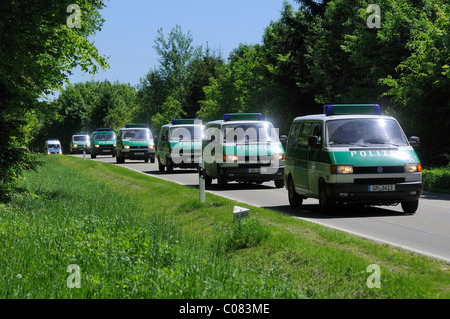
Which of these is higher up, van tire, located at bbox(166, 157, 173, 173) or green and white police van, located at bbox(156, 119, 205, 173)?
green and white police van, located at bbox(156, 119, 205, 173)

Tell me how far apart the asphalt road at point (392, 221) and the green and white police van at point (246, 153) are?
1590 millimetres

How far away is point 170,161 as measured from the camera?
105 feet

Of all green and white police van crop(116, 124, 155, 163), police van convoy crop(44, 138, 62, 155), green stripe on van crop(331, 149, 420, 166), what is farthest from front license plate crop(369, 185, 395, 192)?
police van convoy crop(44, 138, 62, 155)

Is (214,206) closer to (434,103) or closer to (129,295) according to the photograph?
(129,295)

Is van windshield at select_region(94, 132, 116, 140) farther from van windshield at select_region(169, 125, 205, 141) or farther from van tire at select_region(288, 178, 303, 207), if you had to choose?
van tire at select_region(288, 178, 303, 207)

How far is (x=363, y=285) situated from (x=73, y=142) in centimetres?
7066

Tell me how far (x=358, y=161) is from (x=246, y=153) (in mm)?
7952

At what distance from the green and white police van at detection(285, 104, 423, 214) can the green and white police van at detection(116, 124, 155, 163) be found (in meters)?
28.5

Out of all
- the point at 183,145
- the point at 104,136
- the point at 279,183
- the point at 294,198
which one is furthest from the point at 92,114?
the point at 294,198

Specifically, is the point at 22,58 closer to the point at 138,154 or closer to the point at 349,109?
the point at 349,109

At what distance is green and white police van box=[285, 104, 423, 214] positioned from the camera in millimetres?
14141

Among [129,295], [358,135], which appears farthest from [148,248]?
[358,135]

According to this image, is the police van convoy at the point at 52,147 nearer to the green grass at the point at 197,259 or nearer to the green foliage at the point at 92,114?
the green foliage at the point at 92,114

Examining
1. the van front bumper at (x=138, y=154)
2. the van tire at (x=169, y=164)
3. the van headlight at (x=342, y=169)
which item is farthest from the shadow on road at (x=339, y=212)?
the van front bumper at (x=138, y=154)
